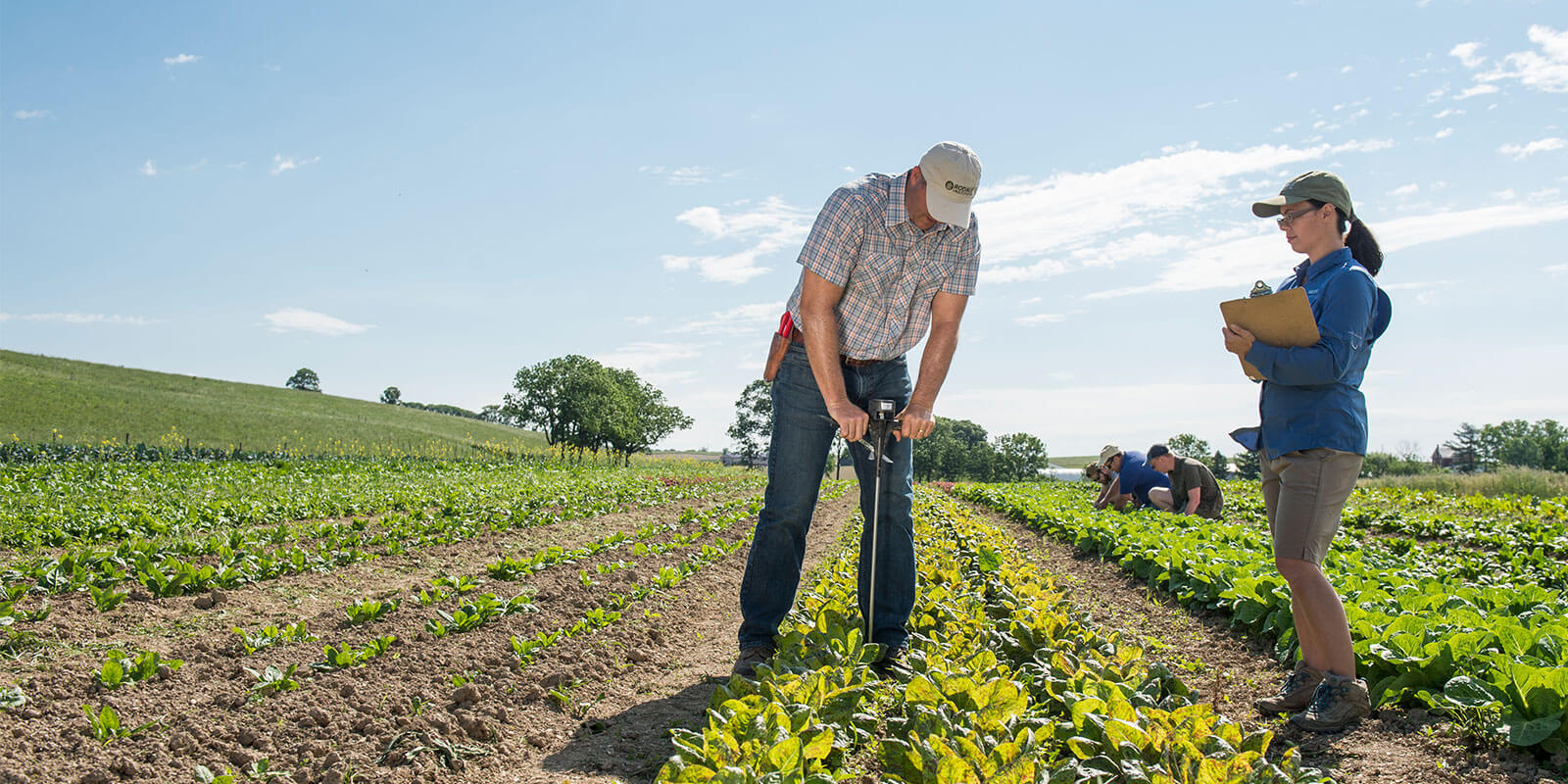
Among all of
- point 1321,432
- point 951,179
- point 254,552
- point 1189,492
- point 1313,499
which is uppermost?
point 951,179

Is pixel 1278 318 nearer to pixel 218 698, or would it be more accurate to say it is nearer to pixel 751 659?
pixel 751 659

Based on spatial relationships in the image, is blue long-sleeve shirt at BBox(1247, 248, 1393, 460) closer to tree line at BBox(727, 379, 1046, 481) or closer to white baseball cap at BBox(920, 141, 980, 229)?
white baseball cap at BBox(920, 141, 980, 229)

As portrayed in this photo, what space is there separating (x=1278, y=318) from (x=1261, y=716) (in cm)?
161

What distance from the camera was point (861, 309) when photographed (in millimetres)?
3635

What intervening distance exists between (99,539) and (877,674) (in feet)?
26.3

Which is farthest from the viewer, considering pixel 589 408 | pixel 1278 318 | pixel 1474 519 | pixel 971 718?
pixel 589 408

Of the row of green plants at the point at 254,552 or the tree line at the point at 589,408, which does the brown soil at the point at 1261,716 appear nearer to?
the row of green plants at the point at 254,552

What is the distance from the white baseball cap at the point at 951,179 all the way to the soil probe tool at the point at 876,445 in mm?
796

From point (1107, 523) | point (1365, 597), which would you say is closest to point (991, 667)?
point (1365, 597)

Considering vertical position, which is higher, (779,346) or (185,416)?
(779,346)

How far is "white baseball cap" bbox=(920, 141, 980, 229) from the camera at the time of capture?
327 cm

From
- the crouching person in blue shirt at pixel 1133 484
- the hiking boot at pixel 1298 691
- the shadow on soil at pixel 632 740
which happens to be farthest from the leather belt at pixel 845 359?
the crouching person in blue shirt at pixel 1133 484

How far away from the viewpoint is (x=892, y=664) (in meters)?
3.47

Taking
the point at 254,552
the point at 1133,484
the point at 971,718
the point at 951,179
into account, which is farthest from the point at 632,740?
the point at 1133,484
